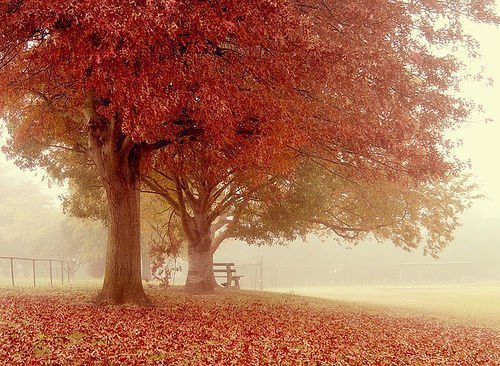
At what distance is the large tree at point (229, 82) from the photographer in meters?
7.35

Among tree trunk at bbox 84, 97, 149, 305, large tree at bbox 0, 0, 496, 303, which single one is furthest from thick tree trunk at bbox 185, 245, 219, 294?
tree trunk at bbox 84, 97, 149, 305

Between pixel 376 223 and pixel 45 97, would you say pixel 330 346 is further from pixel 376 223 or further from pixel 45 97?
pixel 376 223

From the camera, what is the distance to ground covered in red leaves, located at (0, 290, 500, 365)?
6773mm

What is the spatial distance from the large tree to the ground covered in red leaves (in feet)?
7.32

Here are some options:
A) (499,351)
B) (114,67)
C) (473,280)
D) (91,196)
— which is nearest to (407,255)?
(473,280)

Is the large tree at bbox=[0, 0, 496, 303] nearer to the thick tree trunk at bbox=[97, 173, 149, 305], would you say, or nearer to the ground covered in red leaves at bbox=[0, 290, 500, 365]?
the thick tree trunk at bbox=[97, 173, 149, 305]

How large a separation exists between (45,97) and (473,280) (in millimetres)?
64163

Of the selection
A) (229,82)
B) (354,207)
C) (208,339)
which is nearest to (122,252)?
(208,339)

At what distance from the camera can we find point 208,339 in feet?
26.4

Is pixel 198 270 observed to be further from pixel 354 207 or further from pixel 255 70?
pixel 255 70

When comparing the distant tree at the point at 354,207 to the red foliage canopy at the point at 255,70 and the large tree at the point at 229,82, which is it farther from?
the red foliage canopy at the point at 255,70

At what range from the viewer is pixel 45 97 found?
12.3m

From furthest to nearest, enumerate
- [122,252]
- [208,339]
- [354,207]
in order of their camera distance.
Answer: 1. [354,207]
2. [122,252]
3. [208,339]

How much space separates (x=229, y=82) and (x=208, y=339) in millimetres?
4617
